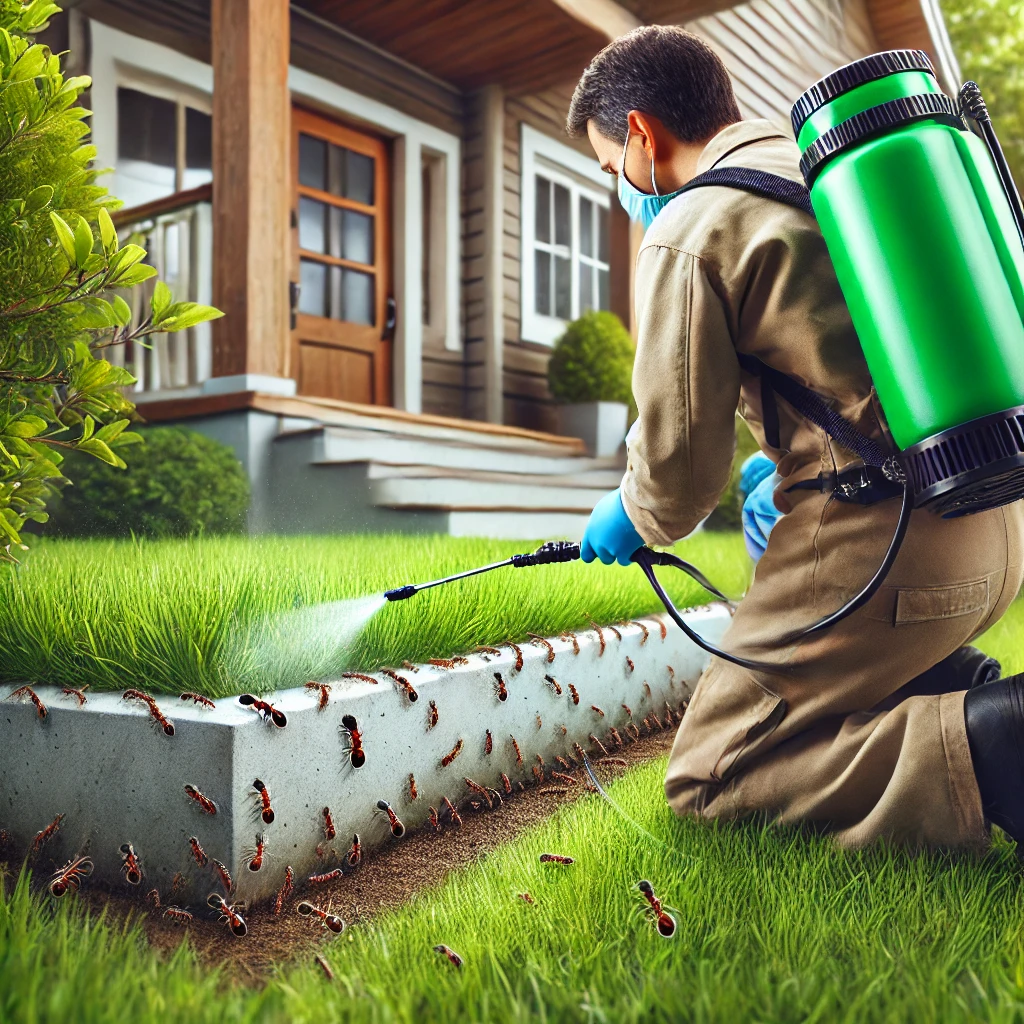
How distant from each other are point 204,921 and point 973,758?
1.42 m

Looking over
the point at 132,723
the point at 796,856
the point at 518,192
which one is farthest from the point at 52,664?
the point at 518,192

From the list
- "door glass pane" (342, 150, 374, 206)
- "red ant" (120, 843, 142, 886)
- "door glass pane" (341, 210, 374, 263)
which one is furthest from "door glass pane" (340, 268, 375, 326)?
"red ant" (120, 843, 142, 886)

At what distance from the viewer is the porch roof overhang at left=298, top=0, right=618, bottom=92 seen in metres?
6.48

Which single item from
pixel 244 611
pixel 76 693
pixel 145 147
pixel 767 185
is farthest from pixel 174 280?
pixel 767 185

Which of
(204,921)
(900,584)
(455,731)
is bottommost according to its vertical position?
(204,921)

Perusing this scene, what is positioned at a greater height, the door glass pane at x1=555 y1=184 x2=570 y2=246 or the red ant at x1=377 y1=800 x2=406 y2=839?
the door glass pane at x1=555 y1=184 x2=570 y2=246

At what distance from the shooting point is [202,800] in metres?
1.73

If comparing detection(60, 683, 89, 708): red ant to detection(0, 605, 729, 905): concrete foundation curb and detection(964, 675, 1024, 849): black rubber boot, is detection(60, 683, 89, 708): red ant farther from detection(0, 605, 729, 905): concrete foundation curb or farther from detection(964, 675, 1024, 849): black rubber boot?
detection(964, 675, 1024, 849): black rubber boot

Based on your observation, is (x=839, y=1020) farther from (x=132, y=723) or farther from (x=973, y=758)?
(x=132, y=723)

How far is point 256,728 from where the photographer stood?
1756 mm

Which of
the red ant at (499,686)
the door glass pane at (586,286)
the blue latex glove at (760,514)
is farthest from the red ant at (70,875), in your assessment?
the door glass pane at (586,286)

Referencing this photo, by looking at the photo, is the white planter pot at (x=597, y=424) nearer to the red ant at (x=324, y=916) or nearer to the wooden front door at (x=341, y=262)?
the wooden front door at (x=341, y=262)

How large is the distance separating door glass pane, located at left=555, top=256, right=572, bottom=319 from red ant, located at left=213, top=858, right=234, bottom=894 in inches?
287

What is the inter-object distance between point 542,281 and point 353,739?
694 centimetres
